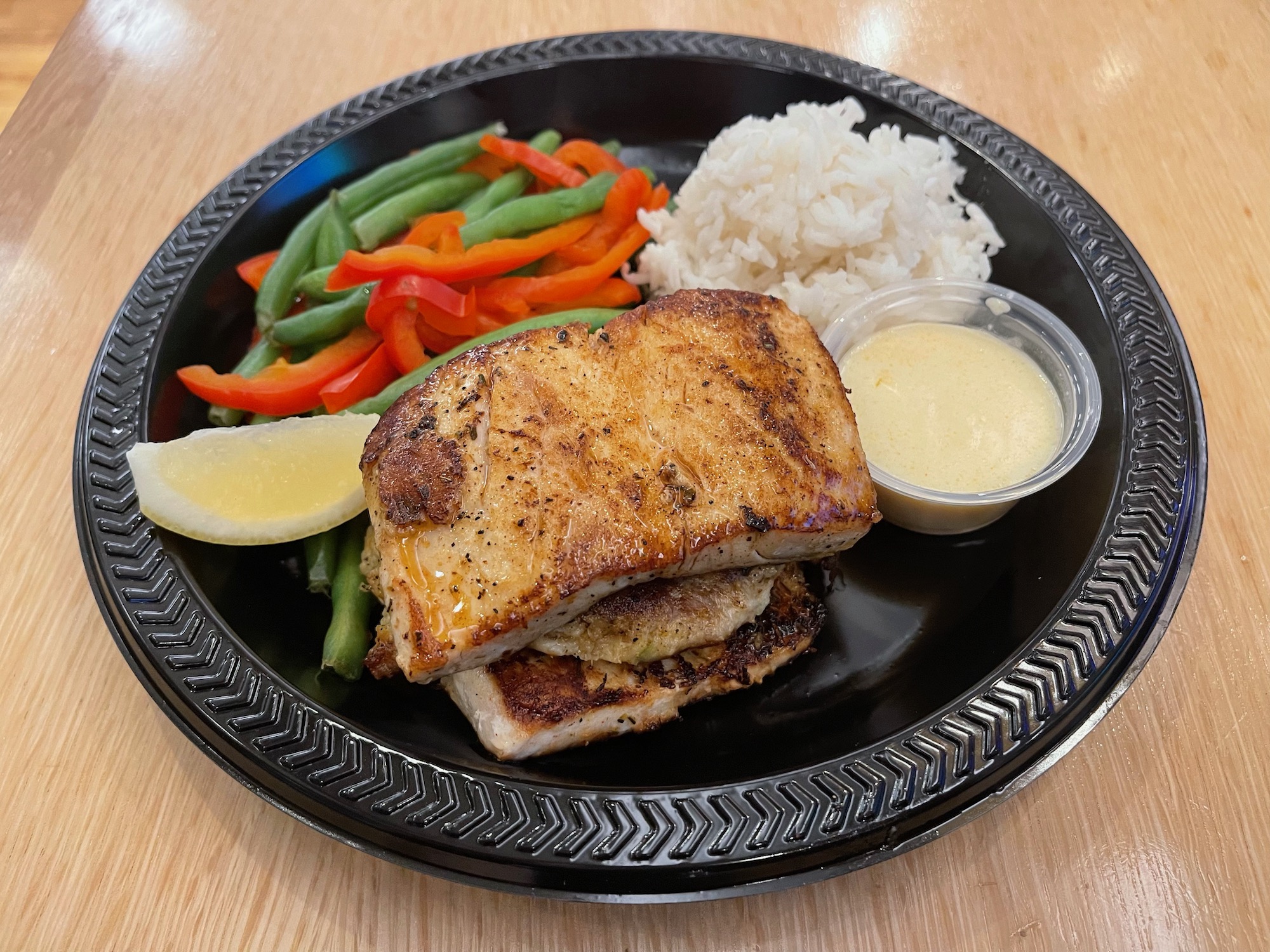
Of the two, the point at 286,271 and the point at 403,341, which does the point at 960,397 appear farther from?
the point at 286,271

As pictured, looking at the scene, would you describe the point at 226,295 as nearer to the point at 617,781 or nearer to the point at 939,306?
the point at 617,781

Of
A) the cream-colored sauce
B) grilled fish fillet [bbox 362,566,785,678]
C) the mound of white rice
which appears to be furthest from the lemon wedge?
the cream-colored sauce

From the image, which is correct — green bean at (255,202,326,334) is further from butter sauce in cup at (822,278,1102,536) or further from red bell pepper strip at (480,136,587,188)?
butter sauce in cup at (822,278,1102,536)

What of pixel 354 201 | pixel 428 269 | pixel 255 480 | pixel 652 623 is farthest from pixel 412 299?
pixel 652 623

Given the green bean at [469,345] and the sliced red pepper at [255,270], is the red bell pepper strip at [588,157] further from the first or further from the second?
the sliced red pepper at [255,270]

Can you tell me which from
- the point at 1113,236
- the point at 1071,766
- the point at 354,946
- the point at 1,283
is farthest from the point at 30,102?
the point at 1071,766

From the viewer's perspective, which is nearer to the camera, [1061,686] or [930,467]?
[1061,686]

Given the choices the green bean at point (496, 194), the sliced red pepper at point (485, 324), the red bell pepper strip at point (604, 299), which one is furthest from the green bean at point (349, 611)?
the green bean at point (496, 194)
